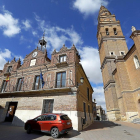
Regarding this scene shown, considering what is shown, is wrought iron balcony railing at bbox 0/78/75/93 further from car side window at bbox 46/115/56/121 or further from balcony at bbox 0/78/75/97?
car side window at bbox 46/115/56/121

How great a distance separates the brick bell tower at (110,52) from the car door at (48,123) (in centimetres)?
1784

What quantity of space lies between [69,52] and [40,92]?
649 cm

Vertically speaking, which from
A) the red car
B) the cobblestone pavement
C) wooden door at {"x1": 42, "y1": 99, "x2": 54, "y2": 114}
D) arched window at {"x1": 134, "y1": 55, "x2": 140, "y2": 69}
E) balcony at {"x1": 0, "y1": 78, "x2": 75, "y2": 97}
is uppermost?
arched window at {"x1": 134, "y1": 55, "x2": 140, "y2": 69}

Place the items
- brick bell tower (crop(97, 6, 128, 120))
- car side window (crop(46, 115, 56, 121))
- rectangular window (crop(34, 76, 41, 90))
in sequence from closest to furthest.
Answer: car side window (crop(46, 115, 56, 121))
rectangular window (crop(34, 76, 41, 90))
brick bell tower (crop(97, 6, 128, 120))

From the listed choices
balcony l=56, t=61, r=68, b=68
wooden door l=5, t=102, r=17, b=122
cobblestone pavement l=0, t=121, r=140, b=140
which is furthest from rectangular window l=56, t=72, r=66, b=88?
wooden door l=5, t=102, r=17, b=122

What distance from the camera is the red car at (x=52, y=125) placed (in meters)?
6.11

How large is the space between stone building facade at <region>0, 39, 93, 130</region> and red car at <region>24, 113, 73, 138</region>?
7.79 feet

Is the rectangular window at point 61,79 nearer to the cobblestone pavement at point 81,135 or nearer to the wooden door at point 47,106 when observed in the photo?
the wooden door at point 47,106

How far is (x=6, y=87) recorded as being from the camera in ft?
47.7

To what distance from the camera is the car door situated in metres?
6.48

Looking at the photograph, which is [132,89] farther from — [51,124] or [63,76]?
[51,124]

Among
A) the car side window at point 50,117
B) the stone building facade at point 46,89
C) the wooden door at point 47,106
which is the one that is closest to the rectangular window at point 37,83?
the stone building facade at point 46,89

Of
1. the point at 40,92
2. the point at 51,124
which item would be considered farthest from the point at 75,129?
the point at 40,92

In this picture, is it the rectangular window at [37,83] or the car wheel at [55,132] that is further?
the rectangular window at [37,83]
